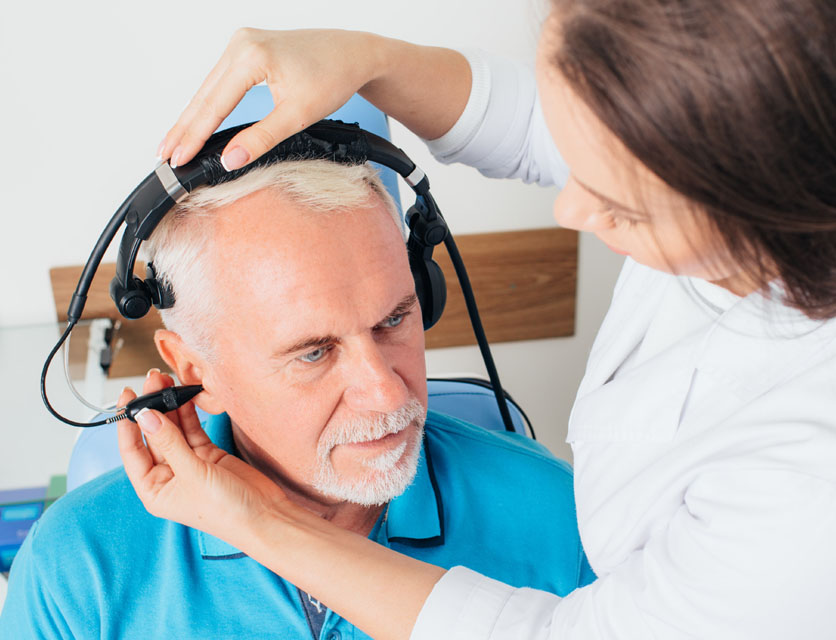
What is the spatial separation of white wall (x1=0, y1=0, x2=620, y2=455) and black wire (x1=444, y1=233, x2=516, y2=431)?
68 centimetres

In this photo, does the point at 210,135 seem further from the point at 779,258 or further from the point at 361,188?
the point at 779,258

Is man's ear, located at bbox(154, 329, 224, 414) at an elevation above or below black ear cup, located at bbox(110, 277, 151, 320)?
below

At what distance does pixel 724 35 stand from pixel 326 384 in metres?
0.66

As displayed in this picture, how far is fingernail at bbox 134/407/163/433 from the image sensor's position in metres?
0.98

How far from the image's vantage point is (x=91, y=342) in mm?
1897

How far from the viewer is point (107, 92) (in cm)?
177

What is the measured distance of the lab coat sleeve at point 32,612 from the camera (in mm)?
1025

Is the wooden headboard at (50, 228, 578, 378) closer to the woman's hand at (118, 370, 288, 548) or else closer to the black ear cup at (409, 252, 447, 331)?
the black ear cup at (409, 252, 447, 331)

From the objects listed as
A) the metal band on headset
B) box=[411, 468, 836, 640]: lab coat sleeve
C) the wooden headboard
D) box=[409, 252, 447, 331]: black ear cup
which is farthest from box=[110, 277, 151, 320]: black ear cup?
the wooden headboard

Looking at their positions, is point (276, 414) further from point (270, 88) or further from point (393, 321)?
point (270, 88)

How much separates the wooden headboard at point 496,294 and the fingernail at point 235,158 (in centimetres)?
114

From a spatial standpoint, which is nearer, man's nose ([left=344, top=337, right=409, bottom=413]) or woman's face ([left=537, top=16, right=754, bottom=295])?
woman's face ([left=537, top=16, right=754, bottom=295])

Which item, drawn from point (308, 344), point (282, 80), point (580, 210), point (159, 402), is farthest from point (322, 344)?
point (580, 210)

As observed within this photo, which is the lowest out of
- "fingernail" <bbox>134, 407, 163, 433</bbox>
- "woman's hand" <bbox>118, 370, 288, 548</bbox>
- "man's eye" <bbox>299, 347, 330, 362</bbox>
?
"woman's hand" <bbox>118, 370, 288, 548</bbox>
